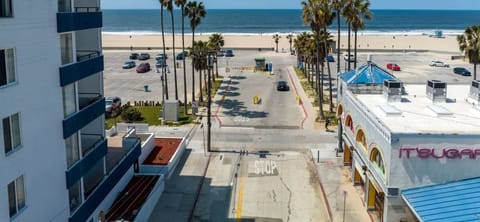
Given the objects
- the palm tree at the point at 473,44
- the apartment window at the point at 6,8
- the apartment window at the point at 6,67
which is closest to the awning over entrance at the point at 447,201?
the apartment window at the point at 6,67

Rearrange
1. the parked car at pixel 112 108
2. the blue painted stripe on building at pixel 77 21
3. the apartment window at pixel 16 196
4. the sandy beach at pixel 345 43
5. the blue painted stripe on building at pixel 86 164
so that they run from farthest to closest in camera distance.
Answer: the sandy beach at pixel 345 43, the parked car at pixel 112 108, the blue painted stripe on building at pixel 86 164, the blue painted stripe on building at pixel 77 21, the apartment window at pixel 16 196

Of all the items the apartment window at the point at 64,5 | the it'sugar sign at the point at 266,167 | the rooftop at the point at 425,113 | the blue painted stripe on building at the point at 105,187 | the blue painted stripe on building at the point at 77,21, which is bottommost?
the it'sugar sign at the point at 266,167

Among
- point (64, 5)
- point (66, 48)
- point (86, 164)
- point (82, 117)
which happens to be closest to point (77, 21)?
point (64, 5)

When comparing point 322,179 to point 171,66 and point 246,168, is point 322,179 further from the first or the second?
point 171,66

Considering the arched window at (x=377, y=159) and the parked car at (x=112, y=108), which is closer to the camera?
the arched window at (x=377, y=159)

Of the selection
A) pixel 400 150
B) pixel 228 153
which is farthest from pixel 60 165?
pixel 228 153

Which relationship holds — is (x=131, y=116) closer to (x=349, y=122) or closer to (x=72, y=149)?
(x=349, y=122)

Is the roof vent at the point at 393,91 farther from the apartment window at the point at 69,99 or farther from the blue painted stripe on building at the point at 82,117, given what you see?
the apartment window at the point at 69,99
